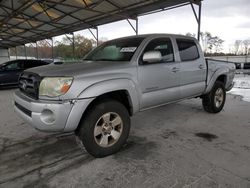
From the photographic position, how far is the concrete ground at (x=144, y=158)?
8.34ft

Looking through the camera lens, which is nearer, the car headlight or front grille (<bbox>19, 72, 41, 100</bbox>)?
the car headlight

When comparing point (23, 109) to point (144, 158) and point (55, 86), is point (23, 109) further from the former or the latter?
point (144, 158)

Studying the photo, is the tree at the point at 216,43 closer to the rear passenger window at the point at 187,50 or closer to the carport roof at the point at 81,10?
the carport roof at the point at 81,10

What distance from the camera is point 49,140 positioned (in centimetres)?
382

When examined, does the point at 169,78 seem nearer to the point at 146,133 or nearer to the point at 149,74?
the point at 149,74

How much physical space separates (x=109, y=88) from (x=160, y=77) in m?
1.12

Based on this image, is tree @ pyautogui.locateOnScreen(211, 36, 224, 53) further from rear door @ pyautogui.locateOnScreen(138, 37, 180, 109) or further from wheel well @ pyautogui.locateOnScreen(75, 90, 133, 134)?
wheel well @ pyautogui.locateOnScreen(75, 90, 133, 134)

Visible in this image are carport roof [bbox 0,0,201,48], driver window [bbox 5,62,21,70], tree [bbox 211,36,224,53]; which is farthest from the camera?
tree [bbox 211,36,224,53]

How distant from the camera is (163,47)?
4.01m

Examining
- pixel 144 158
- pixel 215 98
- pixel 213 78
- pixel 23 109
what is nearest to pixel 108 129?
pixel 144 158

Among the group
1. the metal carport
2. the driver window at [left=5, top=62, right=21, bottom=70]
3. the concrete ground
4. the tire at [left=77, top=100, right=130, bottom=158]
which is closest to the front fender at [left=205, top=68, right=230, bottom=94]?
the concrete ground

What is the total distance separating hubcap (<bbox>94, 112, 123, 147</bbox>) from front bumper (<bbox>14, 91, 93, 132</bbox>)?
357 millimetres

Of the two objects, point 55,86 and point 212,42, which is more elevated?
point 212,42

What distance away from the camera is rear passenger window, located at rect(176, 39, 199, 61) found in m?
4.33
